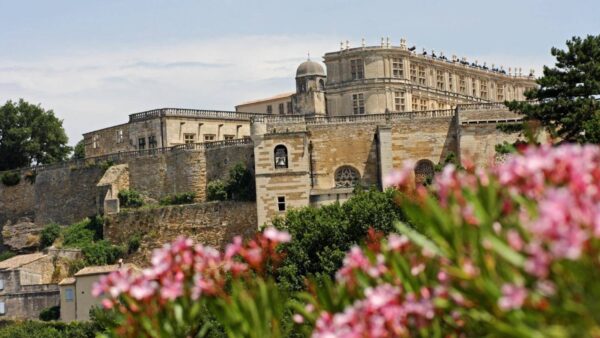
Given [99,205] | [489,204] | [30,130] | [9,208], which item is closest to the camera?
[489,204]

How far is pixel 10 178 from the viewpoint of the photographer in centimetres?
7162

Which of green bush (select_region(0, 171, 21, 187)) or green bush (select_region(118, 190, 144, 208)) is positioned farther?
green bush (select_region(0, 171, 21, 187))

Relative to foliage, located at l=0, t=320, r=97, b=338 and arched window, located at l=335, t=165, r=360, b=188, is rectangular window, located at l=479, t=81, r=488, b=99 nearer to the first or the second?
arched window, located at l=335, t=165, r=360, b=188

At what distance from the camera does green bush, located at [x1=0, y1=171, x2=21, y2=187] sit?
234ft

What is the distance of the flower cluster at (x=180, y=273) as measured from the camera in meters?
10.4

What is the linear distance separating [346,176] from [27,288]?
15.8 meters

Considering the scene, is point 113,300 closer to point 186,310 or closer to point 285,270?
point 186,310

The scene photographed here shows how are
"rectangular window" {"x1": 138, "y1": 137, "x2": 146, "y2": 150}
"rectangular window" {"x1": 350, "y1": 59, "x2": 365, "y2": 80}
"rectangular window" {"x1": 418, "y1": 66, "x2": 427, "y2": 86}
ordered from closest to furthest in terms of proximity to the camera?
"rectangular window" {"x1": 138, "y1": 137, "x2": 146, "y2": 150} < "rectangular window" {"x1": 350, "y1": 59, "x2": 365, "y2": 80} < "rectangular window" {"x1": 418, "y1": 66, "x2": 427, "y2": 86}

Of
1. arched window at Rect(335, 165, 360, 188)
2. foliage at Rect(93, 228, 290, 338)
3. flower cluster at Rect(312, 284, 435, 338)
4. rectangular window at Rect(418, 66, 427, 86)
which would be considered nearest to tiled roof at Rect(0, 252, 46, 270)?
arched window at Rect(335, 165, 360, 188)

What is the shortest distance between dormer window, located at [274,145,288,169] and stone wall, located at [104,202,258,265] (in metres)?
2.48

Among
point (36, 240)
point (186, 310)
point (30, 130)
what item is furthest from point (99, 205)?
point (186, 310)

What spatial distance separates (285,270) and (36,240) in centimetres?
2240

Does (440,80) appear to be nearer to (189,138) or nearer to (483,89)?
(483,89)

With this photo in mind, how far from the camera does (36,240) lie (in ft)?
218
